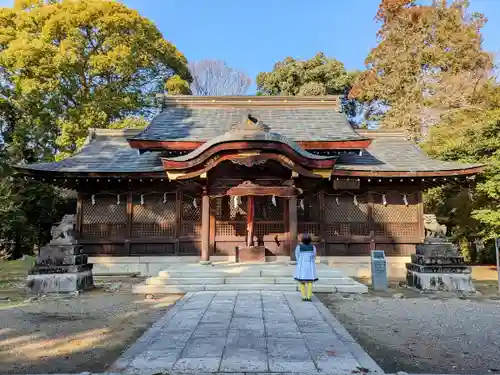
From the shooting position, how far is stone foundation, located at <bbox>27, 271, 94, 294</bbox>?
8.62 m

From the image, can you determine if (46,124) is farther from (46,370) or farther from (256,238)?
(46,370)

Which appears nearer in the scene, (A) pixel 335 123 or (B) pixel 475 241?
(A) pixel 335 123

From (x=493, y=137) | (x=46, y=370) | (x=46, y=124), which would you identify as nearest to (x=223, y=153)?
(x=46, y=370)

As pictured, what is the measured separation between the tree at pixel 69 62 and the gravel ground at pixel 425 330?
19206mm

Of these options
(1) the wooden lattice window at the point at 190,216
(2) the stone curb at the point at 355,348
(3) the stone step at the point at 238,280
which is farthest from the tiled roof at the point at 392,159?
(2) the stone curb at the point at 355,348

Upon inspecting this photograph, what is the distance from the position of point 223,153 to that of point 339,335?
6521mm

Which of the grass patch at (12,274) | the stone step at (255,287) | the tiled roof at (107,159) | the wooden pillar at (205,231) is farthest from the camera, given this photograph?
the tiled roof at (107,159)

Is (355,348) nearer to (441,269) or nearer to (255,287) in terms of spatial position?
(255,287)

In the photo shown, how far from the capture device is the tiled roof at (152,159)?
11594 millimetres

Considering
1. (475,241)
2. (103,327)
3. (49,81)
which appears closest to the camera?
(103,327)

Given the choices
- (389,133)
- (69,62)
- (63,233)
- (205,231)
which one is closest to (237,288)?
(205,231)

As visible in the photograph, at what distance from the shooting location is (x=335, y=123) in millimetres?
14375

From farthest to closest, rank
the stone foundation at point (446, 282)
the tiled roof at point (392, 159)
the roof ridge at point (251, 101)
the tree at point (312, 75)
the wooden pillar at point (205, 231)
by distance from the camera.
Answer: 1. the tree at point (312, 75)
2. the roof ridge at point (251, 101)
3. the tiled roof at point (392, 159)
4. the wooden pillar at point (205, 231)
5. the stone foundation at point (446, 282)

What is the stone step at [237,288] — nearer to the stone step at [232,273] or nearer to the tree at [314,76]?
the stone step at [232,273]
